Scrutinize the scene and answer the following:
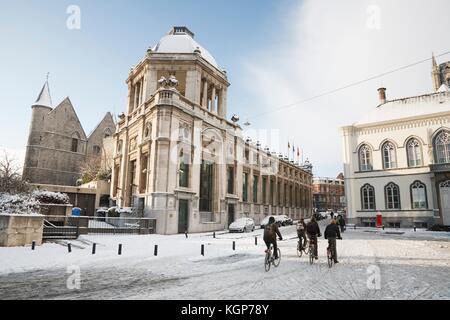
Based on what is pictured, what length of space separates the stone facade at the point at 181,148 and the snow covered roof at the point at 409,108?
15494mm

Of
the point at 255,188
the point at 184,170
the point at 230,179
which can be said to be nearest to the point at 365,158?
the point at 255,188

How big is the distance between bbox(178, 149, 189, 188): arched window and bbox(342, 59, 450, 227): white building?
65.5 ft

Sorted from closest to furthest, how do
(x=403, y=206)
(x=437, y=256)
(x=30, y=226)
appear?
(x=437, y=256), (x=30, y=226), (x=403, y=206)

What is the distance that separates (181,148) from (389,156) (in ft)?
77.5

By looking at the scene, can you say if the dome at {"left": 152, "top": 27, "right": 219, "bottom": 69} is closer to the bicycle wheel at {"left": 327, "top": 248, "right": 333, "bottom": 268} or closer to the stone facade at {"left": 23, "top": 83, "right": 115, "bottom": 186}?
the stone facade at {"left": 23, "top": 83, "right": 115, "bottom": 186}

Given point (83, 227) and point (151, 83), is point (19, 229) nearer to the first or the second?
point (83, 227)

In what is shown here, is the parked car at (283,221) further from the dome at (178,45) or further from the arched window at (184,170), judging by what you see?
the dome at (178,45)

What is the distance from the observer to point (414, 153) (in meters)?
31.2

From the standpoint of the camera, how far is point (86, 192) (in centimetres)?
2898

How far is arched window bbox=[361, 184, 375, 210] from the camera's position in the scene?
32.6 m

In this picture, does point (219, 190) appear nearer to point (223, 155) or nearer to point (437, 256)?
point (223, 155)

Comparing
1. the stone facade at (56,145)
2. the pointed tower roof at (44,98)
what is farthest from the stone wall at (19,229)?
the pointed tower roof at (44,98)
